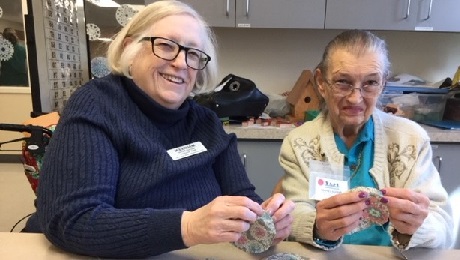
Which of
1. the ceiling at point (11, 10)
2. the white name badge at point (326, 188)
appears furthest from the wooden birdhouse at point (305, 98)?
the ceiling at point (11, 10)

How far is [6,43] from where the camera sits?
357cm

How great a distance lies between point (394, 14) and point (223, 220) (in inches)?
84.2

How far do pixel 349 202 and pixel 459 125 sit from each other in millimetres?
1853

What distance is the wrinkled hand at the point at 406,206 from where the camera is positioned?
0.87 m

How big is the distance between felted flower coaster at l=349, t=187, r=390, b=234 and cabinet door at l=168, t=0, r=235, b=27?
1745 millimetres

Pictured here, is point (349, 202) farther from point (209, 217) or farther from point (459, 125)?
point (459, 125)

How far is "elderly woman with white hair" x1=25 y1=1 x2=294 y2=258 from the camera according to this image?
0.81 metres

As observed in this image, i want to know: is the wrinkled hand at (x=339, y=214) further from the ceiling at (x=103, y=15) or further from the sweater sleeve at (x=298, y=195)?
the ceiling at (x=103, y=15)

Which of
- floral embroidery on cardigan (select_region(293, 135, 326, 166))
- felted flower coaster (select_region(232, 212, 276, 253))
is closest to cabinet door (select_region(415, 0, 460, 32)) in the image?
floral embroidery on cardigan (select_region(293, 135, 326, 166))

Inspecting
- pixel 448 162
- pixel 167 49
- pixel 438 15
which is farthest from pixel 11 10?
pixel 448 162

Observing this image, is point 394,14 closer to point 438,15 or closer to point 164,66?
point 438,15

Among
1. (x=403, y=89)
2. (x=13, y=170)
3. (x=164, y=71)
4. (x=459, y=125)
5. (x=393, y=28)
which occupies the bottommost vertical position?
(x=13, y=170)

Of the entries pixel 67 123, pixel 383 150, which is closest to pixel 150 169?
pixel 67 123

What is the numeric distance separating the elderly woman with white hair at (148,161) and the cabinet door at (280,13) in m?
1.18
